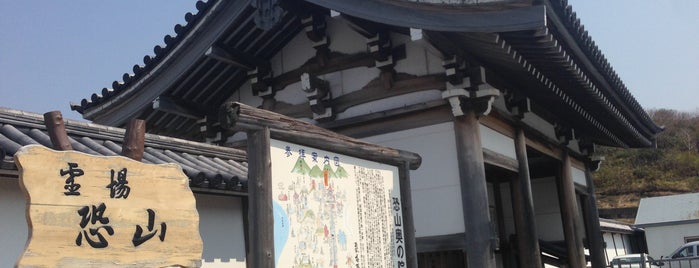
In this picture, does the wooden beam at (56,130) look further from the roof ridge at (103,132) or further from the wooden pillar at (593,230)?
the wooden pillar at (593,230)

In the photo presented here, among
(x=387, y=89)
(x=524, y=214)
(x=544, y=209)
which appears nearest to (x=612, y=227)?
(x=544, y=209)

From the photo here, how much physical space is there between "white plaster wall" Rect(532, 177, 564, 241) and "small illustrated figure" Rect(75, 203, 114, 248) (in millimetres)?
10534

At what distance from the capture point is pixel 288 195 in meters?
4.38

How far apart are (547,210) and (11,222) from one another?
34.5ft

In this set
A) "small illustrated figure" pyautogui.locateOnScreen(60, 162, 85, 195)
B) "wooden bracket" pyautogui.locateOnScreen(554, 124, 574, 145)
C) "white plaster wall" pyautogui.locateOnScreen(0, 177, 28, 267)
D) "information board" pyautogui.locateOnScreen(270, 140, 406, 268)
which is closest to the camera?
"small illustrated figure" pyautogui.locateOnScreen(60, 162, 85, 195)

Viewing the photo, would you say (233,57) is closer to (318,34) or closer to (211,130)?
(318,34)

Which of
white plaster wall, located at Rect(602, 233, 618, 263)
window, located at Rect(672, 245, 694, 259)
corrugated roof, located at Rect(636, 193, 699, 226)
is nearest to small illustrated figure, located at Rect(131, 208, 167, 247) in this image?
window, located at Rect(672, 245, 694, 259)

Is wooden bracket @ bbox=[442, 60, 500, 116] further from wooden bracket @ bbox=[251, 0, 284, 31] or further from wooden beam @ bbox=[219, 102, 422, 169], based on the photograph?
wooden bracket @ bbox=[251, 0, 284, 31]

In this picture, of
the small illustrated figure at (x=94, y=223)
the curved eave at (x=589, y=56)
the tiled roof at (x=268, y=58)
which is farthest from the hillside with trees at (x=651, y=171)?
the small illustrated figure at (x=94, y=223)

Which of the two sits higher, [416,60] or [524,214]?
[416,60]

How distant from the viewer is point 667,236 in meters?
32.4

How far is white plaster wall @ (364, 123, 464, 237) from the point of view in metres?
7.84

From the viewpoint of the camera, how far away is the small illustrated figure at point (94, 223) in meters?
3.45

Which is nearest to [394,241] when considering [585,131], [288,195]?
[288,195]
